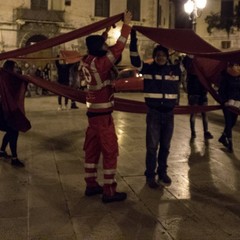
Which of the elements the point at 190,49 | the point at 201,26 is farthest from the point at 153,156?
the point at 201,26

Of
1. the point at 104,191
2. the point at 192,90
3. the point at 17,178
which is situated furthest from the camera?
the point at 192,90

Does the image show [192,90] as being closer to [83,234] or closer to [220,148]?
[220,148]

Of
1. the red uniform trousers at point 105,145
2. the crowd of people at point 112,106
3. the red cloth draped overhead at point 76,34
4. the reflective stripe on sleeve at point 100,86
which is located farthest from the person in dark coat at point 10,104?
the reflective stripe on sleeve at point 100,86

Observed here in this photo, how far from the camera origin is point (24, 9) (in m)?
27.8

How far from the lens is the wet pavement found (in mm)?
4219

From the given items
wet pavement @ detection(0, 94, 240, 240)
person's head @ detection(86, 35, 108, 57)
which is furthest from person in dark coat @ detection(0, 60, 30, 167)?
person's head @ detection(86, 35, 108, 57)

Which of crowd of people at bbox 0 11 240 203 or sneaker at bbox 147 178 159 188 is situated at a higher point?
crowd of people at bbox 0 11 240 203

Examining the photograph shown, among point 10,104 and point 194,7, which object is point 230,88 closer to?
Result: point 10,104

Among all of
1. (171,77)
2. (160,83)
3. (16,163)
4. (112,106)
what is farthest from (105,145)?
(16,163)

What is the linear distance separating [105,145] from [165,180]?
1.27m

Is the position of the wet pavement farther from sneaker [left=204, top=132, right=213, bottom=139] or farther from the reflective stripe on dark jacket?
the reflective stripe on dark jacket

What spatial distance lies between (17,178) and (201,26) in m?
29.5

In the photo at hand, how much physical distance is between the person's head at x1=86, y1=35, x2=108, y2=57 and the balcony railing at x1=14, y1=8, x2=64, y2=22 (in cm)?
2410

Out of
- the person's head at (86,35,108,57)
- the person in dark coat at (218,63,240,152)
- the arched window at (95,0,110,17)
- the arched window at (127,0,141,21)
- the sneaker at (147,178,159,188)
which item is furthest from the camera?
the arched window at (127,0,141,21)
